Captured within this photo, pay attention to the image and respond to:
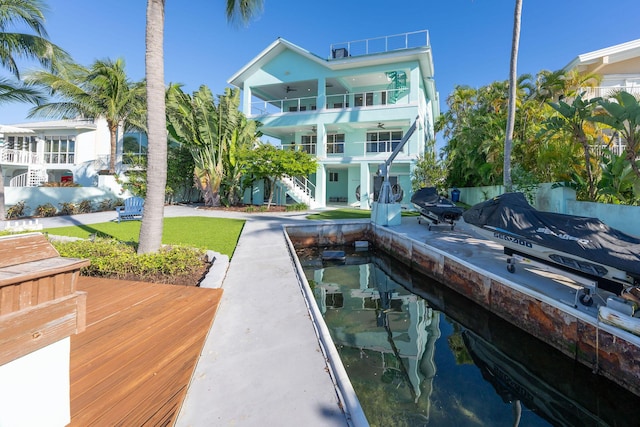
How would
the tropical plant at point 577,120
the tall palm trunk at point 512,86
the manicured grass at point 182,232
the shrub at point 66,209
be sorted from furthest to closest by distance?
the shrub at point 66,209
the tall palm trunk at point 512,86
the tropical plant at point 577,120
the manicured grass at point 182,232

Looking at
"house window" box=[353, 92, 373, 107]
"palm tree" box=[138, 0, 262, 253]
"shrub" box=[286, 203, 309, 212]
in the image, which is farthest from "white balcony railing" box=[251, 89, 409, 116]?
"palm tree" box=[138, 0, 262, 253]

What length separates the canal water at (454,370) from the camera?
13.0 feet

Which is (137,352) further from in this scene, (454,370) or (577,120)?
(577,120)

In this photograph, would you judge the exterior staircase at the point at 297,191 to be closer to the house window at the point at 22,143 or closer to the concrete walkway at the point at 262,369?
the concrete walkway at the point at 262,369

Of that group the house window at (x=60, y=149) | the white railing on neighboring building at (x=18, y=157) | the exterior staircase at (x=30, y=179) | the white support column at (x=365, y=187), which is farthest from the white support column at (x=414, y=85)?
the white railing on neighboring building at (x=18, y=157)

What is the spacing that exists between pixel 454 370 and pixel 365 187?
16.8m

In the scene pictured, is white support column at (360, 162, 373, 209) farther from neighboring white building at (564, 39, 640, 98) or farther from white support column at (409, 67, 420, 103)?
neighboring white building at (564, 39, 640, 98)

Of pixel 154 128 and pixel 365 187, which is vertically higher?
pixel 154 128

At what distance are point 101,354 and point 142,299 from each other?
5.00ft

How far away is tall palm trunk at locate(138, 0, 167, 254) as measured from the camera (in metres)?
6.11

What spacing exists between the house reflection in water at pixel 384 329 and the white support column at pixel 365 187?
1194 centimetres

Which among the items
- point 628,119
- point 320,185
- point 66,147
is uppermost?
point 66,147

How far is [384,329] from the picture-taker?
6270 mm

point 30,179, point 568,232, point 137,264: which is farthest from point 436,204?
point 30,179
